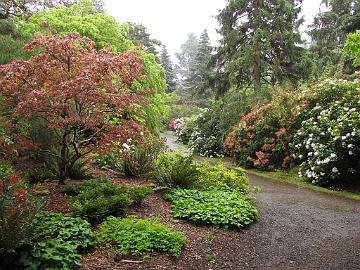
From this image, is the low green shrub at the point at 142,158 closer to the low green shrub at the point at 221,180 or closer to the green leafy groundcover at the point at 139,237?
the low green shrub at the point at 221,180

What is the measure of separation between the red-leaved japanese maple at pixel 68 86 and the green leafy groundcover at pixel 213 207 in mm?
1360

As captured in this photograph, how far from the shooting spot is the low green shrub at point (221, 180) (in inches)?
261

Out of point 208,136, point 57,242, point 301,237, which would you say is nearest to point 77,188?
point 57,242

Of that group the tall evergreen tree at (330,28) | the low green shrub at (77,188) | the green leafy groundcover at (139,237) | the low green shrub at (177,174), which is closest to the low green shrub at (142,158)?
the low green shrub at (177,174)

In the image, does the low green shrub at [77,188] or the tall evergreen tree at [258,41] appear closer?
the low green shrub at [77,188]

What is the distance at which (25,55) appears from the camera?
6.48m

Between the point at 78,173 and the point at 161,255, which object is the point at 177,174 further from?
the point at 161,255

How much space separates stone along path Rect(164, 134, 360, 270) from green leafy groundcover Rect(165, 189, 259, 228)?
213 mm

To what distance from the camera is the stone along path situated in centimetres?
395

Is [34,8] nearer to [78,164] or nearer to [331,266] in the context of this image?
[78,164]

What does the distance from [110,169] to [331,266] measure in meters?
5.29

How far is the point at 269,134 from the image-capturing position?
435 inches

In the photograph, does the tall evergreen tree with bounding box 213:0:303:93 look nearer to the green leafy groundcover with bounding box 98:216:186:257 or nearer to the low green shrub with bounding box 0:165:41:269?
the green leafy groundcover with bounding box 98:216:186:257

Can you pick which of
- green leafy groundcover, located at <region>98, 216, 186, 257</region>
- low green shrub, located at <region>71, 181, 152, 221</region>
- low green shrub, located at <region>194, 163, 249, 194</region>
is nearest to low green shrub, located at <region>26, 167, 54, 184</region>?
low green shrub, located at <region>71, 181, 152, 221</region>
